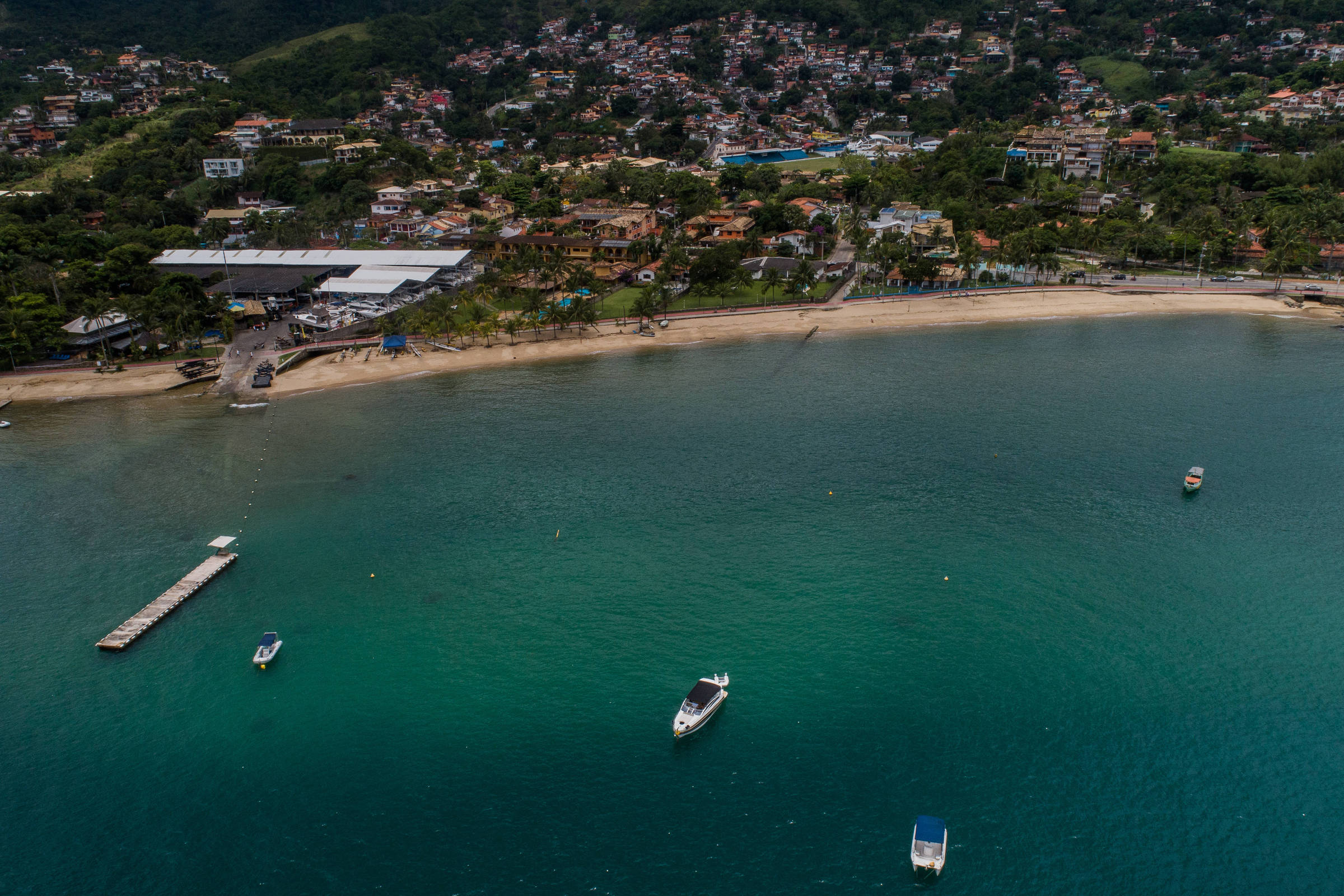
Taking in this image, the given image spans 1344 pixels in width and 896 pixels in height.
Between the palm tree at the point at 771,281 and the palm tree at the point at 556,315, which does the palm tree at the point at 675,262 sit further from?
the palm tree at the point at 556,315

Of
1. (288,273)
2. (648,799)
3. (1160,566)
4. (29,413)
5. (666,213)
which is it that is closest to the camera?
(648,799)

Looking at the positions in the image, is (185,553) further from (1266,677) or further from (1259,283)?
(1259,283)

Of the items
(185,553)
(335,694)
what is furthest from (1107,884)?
(185,553)

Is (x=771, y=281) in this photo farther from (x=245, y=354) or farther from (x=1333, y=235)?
(x=1333, y=235)

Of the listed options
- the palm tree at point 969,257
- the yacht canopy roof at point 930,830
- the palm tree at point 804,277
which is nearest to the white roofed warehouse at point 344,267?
the palm tree at point 804,277

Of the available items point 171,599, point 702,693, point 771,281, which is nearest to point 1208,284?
point 771,281
